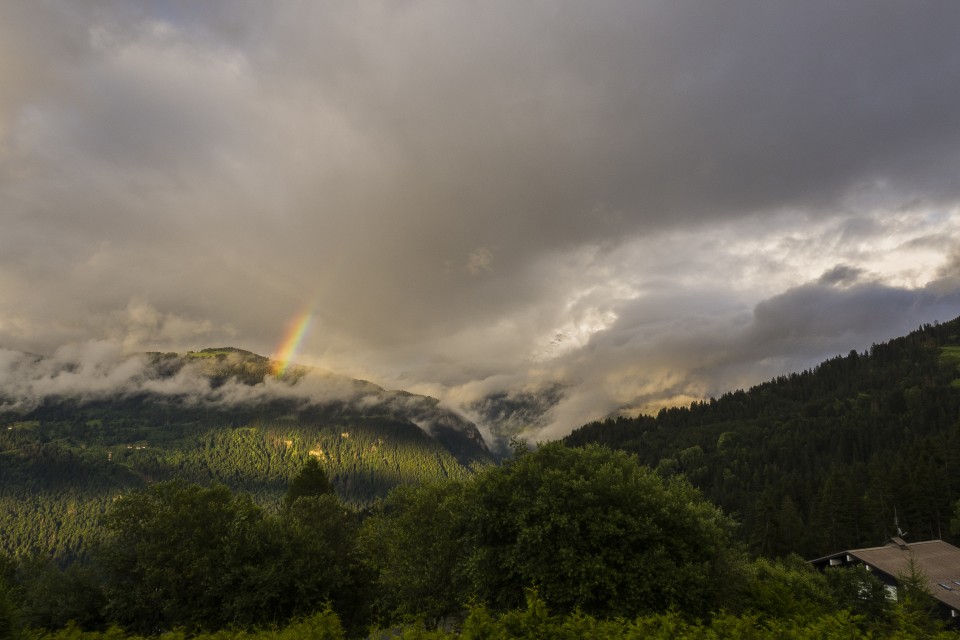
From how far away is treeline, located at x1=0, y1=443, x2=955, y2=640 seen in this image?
28.1 m

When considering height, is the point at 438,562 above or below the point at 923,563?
above

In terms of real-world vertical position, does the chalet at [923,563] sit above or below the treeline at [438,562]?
below

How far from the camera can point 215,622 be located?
33094 millimetres

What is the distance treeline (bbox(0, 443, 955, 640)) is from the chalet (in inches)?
1204

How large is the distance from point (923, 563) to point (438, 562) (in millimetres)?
76468

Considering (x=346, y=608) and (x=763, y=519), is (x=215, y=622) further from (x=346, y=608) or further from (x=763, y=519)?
(x=763, y=519)

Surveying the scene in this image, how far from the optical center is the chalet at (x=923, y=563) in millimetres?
60719

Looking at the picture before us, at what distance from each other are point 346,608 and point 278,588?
5.91 meters

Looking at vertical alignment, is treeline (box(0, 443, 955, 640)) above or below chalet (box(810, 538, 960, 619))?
above

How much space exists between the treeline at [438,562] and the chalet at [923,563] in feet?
100

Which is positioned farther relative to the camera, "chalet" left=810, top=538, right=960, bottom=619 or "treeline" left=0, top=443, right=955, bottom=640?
"chalet" left=810, top=538, right=960, bottom=619

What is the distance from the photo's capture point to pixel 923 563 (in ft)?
228

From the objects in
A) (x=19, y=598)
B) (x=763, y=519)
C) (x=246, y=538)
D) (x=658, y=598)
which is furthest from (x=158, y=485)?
(x=763, y=519)

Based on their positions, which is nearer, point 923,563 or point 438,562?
point 438,562
